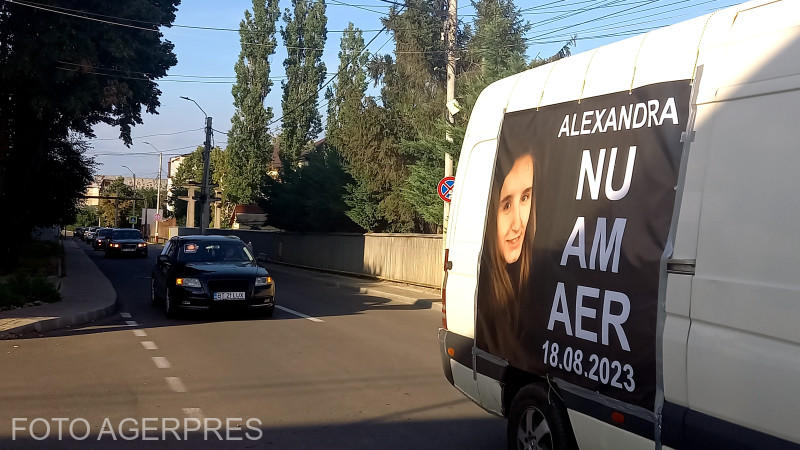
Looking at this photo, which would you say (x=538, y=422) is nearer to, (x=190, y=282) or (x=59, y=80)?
(x=190, y=282)

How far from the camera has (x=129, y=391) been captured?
7688 millimetres

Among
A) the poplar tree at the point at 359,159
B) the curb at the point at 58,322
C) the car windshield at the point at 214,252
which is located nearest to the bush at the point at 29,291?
the curb at the point at 58,322

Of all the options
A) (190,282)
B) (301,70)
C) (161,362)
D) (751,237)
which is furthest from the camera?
(301,70)

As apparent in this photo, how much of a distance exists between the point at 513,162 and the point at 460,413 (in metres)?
2.83

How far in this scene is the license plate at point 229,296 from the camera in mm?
13038

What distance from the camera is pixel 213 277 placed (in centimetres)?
1309

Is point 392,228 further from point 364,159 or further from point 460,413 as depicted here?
point 460,413

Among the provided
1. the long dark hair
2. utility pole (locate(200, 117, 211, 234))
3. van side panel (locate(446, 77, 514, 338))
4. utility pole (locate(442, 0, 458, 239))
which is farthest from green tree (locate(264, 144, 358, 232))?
the long dark hair

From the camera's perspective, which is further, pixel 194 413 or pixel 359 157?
pixel 359 157

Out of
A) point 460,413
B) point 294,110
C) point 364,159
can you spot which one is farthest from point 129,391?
point 294,110

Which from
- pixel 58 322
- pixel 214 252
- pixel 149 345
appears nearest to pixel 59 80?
pixel 214 252

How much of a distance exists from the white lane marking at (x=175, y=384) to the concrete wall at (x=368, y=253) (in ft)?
28.2

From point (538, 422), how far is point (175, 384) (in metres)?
4.67

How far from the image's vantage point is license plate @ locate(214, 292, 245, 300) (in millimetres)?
13038
